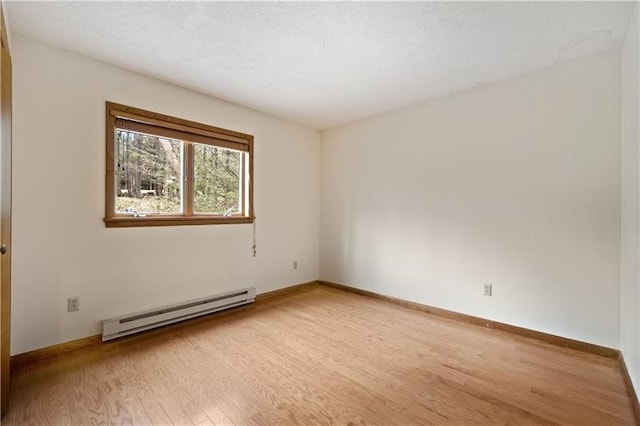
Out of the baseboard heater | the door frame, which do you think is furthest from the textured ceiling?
the baseboard heater

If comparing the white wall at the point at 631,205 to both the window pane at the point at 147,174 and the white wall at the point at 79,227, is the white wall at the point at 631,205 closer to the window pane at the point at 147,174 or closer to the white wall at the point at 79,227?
the white wall at the point at 79,227

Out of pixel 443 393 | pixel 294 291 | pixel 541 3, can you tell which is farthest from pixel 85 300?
pixel 541 3

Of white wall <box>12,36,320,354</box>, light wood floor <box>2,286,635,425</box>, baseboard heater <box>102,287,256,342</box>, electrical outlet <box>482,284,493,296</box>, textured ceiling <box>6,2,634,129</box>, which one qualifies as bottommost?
light wood floor <box>2,286,635,425</box>

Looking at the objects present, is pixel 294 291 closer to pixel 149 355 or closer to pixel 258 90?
pixel 149 355

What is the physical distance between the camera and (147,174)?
2.79 meters

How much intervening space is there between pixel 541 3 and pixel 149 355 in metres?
3.62

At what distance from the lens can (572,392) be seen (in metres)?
1.81

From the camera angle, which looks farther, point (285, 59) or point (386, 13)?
point (285, 59)

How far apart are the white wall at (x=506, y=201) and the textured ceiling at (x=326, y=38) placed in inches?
14.0

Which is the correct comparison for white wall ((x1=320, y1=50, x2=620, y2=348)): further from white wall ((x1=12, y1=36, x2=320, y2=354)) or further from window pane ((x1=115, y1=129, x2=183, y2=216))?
window pane ((x1=115, y1=129, x2=183, y2=216))

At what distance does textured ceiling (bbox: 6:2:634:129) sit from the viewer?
1.81 m

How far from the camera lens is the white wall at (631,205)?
1.71m

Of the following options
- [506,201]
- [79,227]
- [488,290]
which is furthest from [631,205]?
[79,227]

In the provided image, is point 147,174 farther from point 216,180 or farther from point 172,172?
point 216,180
